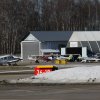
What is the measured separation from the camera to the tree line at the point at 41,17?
422 feet

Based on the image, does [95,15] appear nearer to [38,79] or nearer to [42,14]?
[42,14]

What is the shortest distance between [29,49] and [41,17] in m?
40.0

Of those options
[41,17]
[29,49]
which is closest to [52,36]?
[29,49]

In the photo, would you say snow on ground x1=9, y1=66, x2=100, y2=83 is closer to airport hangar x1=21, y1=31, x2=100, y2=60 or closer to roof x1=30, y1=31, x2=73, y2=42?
airport hangar x1=21, y1=31, x2=100, y2=60

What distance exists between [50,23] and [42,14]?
4296 mm

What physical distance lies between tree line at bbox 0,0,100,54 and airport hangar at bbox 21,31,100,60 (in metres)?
20.5

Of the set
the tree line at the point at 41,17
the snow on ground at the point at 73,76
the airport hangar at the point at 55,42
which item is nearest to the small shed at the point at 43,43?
the airport hangar at the point at 55,42

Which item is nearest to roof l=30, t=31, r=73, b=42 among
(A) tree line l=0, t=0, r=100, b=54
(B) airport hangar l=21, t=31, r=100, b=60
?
(B) airport hangar l=21, t=31, r=100, b=60

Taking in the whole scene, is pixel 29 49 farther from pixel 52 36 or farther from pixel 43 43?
pixel 52 36

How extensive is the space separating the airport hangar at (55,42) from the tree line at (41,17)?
809 inches

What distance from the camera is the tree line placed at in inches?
5059

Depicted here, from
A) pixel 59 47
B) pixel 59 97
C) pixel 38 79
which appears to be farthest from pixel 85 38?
pixel 59 97

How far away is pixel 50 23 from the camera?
140 m

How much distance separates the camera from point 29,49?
103m
